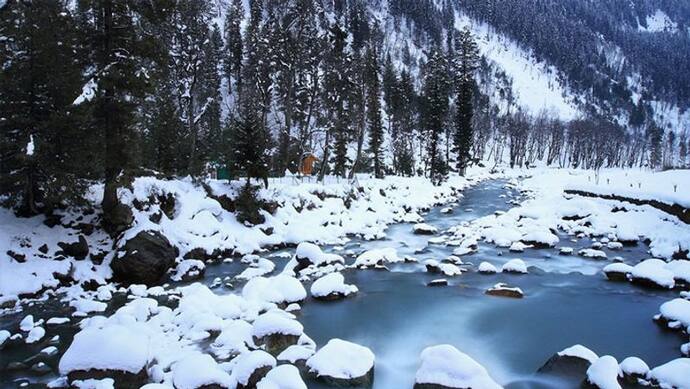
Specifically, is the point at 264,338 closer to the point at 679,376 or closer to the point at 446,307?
the point at 446,307

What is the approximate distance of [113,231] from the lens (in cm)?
1588

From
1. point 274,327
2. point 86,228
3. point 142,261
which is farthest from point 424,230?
point 86,228

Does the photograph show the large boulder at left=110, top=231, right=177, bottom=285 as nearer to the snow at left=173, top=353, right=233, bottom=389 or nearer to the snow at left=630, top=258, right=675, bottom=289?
the snow at left=173, top=353, right=233, bottom=389

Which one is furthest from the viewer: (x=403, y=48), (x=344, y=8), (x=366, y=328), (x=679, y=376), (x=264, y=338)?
(x=403, y=48)

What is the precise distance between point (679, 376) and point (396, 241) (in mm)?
15116

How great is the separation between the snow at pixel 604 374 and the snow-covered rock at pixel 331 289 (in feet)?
23.0

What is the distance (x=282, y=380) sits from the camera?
7.42 m

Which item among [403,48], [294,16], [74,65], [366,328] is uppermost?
[403,48]

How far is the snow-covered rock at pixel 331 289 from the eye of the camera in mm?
13172

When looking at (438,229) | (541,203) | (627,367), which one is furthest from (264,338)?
(541,203)

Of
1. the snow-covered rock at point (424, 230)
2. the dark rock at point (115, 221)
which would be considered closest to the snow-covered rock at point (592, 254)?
the snow-covered rock at point (424, 230)

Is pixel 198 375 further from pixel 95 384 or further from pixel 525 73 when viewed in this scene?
pixel 525 73

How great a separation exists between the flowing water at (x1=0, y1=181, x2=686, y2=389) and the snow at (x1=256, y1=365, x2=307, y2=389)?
29.7 inches

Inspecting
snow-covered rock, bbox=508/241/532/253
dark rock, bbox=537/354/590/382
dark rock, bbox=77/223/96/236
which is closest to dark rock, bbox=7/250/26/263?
dark rock, bbox=77/223/96/236
